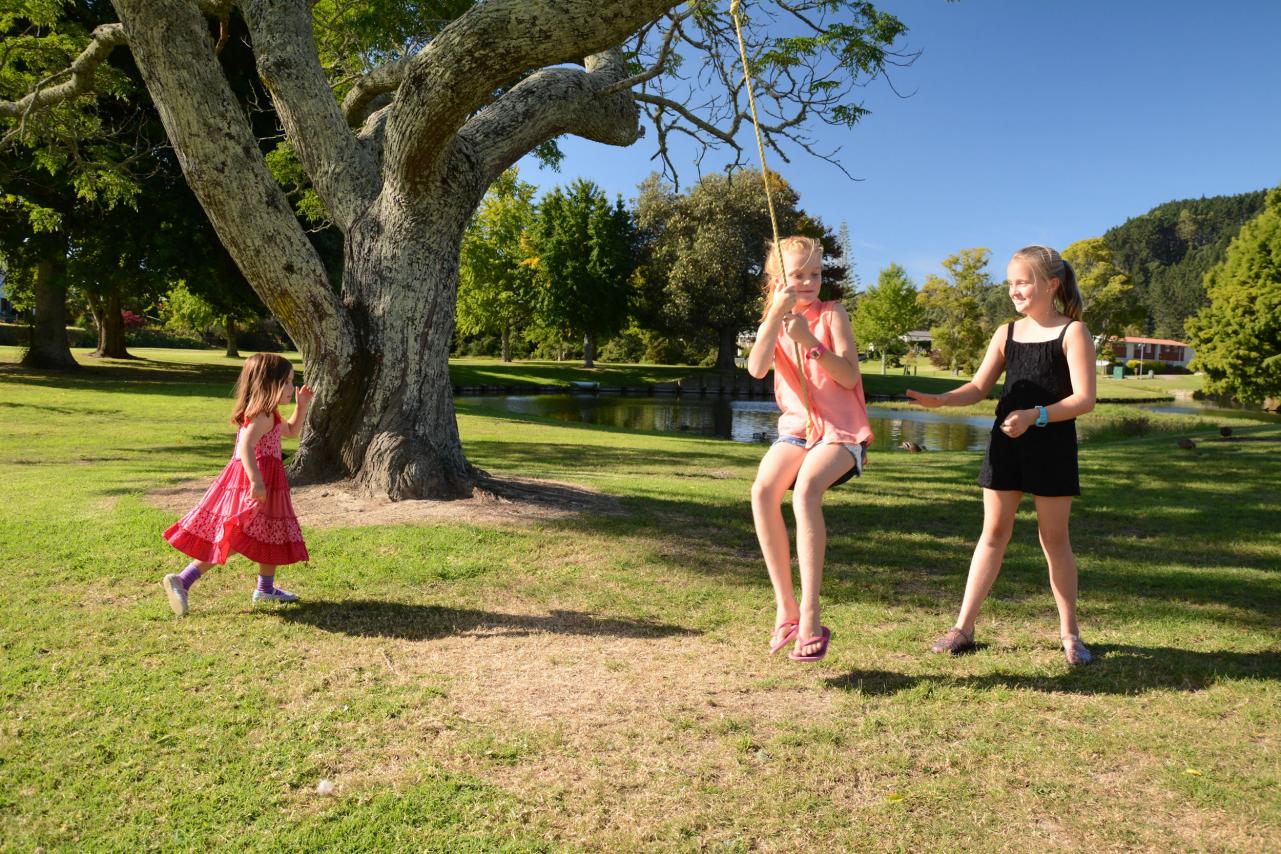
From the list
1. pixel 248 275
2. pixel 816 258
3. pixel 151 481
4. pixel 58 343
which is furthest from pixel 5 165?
pixel 816 258

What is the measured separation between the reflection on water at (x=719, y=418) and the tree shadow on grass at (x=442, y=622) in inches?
711

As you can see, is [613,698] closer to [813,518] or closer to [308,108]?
[813,518]

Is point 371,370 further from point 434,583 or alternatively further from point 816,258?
point 816,258

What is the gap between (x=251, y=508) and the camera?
4.95 meters

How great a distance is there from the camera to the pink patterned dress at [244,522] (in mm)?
4926

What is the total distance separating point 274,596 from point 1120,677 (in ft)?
15.7

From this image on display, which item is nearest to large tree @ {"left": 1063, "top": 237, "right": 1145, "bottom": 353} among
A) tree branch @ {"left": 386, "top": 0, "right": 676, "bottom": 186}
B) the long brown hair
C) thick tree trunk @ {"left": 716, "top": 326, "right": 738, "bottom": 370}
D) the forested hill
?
thick tree trunk @ {"left": 716, "top": 326, "right": 738, "bottom": 370}

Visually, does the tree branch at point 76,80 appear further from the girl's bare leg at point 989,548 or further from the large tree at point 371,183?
the girl's bare leg at point 989,548

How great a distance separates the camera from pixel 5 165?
66.6ft

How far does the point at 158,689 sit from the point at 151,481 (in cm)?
615

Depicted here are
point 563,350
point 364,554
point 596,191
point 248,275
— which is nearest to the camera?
point 364,554

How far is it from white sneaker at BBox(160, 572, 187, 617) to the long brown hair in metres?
0.99

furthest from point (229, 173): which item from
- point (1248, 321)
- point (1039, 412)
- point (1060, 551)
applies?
point (1248, 321)

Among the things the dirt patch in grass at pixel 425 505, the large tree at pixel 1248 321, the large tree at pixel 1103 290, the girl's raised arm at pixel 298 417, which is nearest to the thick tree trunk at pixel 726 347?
the large tree at pixel 1103 290
